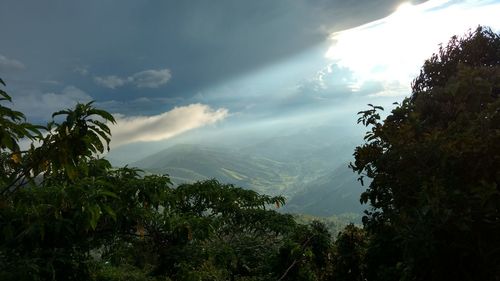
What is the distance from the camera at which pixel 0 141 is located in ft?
10.5

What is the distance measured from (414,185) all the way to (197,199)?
28.7 ft

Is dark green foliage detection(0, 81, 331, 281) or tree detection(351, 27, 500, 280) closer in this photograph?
dark green foliage detection(0, 81, 331, 281)

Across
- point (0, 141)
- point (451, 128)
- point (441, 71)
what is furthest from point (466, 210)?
point (441, 71)

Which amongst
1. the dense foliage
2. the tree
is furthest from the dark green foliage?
the tree

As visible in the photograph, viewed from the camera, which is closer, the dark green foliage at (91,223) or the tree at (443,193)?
the dark green foliage at (91,223)

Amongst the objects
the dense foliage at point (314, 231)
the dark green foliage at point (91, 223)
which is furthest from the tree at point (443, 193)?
the dark green foliage at point (91, 223)

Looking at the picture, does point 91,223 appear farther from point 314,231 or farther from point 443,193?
point 314,231

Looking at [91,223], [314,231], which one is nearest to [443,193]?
[91,223]

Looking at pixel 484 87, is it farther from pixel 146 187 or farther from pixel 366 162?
pixel 146 187

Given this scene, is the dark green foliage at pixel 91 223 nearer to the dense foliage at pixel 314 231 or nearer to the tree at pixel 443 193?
the dense foliage at pixel 314 231

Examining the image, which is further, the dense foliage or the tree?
the tree

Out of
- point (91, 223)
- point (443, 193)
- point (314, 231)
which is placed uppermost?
point (91, 223)

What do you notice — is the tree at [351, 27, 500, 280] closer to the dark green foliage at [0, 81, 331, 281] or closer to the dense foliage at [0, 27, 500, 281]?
the dense foliage at [0, 27, 500, 281]

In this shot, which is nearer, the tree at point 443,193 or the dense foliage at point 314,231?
the dense foliage at point 314,231
